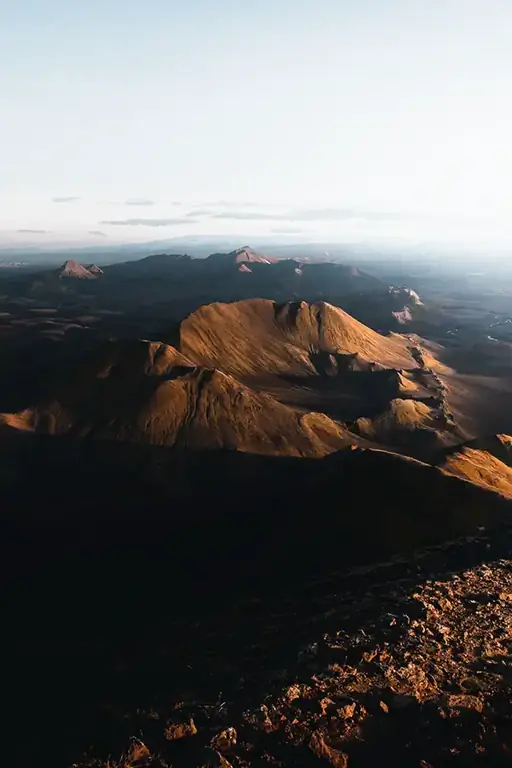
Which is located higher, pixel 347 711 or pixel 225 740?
pixel 347 711

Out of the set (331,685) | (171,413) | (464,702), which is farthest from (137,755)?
(171,413)

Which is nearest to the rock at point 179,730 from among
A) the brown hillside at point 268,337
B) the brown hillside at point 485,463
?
the brown hillside at point 485,463

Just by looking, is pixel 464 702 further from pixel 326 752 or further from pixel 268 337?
pixel 268 337

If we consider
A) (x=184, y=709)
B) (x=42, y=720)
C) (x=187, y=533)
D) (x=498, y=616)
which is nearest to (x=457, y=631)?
(x=498, y=616)

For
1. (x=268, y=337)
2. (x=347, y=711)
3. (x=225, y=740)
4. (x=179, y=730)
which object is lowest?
(x=179, y=730)

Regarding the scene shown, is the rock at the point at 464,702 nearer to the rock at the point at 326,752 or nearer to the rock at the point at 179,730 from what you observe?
the rock at the point at 326,752

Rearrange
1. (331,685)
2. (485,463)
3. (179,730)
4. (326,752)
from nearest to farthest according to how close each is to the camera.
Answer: (326,752)
(179,730)
(331,685)
(485,463)

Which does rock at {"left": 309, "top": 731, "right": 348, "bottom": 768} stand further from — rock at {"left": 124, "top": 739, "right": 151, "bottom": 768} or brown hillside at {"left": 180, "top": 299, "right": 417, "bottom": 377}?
brown hillside at {"left": 180, "top": 299, "right": 417, "bottom": 377}

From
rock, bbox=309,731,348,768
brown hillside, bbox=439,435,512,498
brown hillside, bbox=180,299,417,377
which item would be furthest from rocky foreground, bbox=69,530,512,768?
brown hillside, bbox=180,299,417,377
